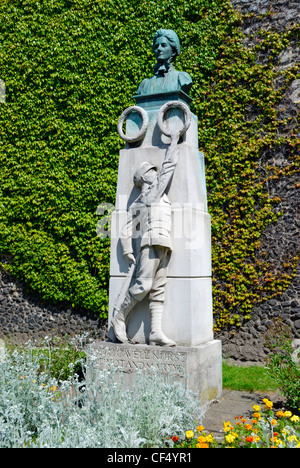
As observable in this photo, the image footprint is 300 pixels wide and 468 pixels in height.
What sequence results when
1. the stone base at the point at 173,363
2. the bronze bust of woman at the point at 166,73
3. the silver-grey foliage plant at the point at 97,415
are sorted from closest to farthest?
the silver-grey foliage plant at the point at 97,415 → the stone base at the point at 173,363 → the bronze bust of woman at the point at 166,73

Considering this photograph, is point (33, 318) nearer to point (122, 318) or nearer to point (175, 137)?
point (122, 318)

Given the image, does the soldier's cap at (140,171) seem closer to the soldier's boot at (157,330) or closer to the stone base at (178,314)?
the stone base at (178,314)

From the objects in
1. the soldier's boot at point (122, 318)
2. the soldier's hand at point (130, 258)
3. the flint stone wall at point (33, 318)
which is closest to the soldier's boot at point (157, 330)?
the soldier's boot at point (122, 318)

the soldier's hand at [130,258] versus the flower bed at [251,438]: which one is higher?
the soldier's hand at [130,258]

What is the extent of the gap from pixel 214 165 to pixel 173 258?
144 inches

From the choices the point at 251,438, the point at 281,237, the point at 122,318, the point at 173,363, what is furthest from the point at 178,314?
the point at 281,237

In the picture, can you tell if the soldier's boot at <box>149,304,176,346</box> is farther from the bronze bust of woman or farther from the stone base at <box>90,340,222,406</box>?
the bronze bust of woman

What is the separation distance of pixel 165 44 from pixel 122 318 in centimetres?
320

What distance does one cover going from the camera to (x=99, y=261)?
7.62m

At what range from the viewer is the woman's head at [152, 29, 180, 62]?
4.63 meters

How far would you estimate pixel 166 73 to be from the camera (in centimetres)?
470

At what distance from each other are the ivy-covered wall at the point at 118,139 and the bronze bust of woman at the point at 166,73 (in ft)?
9.18

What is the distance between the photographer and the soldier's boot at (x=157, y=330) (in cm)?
396

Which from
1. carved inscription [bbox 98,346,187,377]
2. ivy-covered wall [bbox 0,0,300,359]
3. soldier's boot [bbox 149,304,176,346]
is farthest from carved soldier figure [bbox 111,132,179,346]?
ivy-covered wall [bbox 0,0,300,359]
